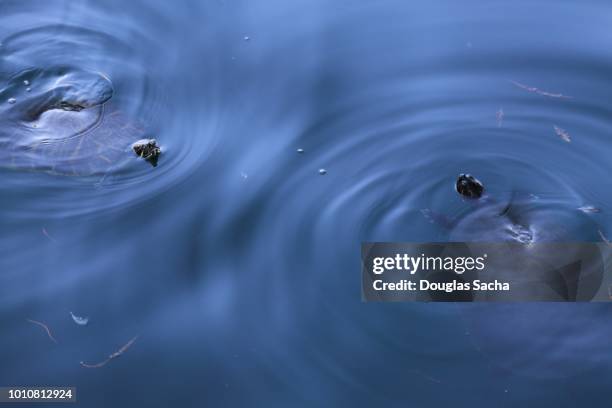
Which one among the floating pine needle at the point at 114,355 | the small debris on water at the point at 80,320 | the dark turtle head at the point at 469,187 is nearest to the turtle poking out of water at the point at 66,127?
the small debris on water at the point at 80,320

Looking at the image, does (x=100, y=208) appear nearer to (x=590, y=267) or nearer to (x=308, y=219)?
(x=308, y=219)

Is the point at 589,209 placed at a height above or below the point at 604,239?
above

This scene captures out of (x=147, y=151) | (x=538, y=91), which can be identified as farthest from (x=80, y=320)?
(x=538, y=91)

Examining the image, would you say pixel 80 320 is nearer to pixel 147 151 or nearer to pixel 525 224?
pixel 147 151

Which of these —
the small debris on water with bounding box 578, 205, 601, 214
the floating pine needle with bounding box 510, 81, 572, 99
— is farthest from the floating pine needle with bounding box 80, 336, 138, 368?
the floating pine needle with bounding box 510, 81, 572, 99

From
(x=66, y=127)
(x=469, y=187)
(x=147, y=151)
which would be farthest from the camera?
(x=66, y=127)

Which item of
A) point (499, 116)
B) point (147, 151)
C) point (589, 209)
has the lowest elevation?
point (589, 209)

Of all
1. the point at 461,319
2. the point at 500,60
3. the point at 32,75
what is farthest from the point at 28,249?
the point at 500,60

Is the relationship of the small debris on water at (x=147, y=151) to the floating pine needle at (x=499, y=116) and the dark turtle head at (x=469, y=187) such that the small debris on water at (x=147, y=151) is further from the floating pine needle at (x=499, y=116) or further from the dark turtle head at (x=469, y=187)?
the floating pine needle at (x=499, y=116)
